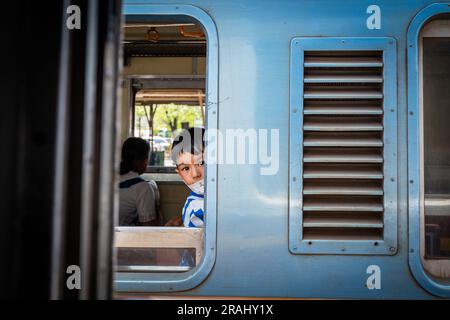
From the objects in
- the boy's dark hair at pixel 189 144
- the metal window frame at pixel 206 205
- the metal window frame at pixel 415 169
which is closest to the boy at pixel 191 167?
the boy's dark hair at pixel 189 144

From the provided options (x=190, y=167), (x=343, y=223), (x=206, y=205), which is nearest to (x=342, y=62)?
(x=343, y=223)

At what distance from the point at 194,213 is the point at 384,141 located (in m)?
1.01

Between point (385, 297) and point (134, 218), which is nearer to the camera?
point (385, 297)

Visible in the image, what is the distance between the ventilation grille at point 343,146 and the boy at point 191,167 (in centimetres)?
65

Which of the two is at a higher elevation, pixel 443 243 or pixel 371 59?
pixel 371 59

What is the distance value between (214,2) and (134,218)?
163 cm

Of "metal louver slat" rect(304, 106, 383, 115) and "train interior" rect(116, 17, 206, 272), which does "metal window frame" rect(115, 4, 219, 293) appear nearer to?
"metal louver slat" rect(304, 106, 383, 115)

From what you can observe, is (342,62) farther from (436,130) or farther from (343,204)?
(343,204)

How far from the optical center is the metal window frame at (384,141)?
2328mm

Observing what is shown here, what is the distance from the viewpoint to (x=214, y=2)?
8.05ft

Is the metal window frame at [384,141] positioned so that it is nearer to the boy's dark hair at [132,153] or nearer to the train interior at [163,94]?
the boy's dark hair at [132,153]

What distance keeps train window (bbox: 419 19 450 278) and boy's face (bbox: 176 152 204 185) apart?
3.86ft
